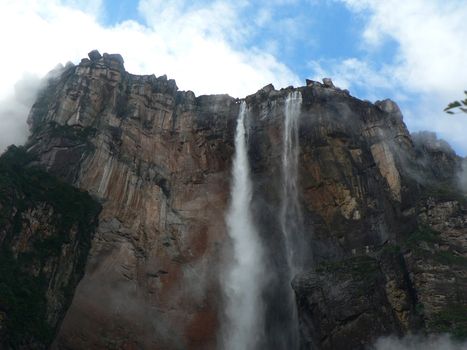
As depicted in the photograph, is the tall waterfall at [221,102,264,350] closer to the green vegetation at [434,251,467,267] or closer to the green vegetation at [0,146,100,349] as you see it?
the green vegetation at [0,146,100,349]

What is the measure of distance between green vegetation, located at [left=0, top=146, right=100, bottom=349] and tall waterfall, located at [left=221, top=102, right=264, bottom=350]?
9.98 m

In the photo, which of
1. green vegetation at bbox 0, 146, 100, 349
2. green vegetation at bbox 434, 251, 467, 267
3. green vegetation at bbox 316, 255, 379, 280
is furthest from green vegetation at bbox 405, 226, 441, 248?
green vegetation at bbox 0, 146, 100, 349

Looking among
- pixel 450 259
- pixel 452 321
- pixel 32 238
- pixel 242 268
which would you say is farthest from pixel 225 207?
pixel 452 321

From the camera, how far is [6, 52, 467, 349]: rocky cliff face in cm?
2911

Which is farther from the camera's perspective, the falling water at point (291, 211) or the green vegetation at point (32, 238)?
the falling water at point (291, 211)

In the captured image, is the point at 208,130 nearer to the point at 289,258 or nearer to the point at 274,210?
the point at 274,210

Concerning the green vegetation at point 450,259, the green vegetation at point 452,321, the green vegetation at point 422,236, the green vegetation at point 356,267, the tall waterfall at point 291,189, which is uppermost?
the tall waterfall at point 291,189

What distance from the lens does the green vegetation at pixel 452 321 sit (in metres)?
25.9

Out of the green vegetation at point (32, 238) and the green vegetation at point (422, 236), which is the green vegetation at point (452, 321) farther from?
the green vegetation at point (32, 238)

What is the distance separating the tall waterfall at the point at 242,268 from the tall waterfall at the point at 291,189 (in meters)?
2.35

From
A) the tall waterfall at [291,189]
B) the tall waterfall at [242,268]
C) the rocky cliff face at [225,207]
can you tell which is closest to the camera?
the rocky cliff face at [225,207]

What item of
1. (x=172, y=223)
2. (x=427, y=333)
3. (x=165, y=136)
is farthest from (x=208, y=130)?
(x=427, y=333)

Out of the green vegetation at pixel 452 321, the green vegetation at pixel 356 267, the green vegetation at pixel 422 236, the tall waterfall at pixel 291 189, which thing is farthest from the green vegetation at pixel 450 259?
the tall waterfall at pixel 291 189

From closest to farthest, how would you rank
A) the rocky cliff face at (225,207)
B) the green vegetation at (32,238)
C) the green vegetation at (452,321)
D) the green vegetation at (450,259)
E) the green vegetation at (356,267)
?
1. the green vegetation at (32,238)
2. the green vegetation at (452,321)
3. the rocky cliff face at (225,207)
4. the green vegetation at (450,259)
5. the green vegetation at (356,267)
